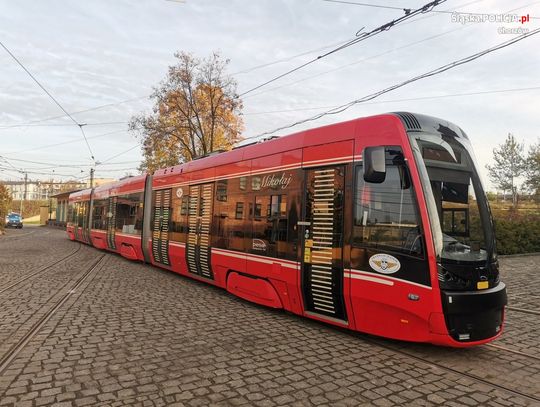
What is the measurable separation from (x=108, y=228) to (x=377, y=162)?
14.7 meters

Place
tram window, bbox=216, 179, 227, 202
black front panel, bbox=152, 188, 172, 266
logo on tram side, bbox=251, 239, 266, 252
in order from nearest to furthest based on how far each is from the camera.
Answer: logo on tram side, bbox=251, 239, 266, 252 < tram window, bbox=216, 179, 227, 202 < black front panel, bbox=152, 188, 172, 266

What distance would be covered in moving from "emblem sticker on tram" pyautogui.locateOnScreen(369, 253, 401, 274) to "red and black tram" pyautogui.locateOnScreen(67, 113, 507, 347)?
13 mm

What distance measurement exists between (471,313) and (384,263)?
113 cm

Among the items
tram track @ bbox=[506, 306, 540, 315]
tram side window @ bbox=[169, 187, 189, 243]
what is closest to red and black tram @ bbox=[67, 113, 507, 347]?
tram side window @ bbox=[169, 187, 189, 243]

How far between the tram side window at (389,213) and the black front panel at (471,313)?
0.66 m

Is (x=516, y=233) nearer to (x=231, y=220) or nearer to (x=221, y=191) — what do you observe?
(x=221, y=191)

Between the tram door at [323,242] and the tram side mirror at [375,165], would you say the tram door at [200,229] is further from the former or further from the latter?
the tram side mirror at [375,165]

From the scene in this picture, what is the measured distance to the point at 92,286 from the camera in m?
9.65

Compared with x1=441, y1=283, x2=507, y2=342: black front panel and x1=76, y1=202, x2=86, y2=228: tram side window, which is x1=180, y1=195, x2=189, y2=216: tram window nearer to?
x1=441, y1=283, x2=507, y2=342: black front panel

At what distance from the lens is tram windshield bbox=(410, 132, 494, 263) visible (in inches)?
198

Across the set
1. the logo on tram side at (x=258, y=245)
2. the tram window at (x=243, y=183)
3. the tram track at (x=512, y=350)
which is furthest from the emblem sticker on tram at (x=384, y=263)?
the tram window at (x=243, y=183)

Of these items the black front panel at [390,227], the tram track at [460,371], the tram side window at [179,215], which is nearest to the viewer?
the tram track at [460,371]

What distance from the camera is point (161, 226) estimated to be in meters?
12.0

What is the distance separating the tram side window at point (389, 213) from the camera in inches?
202
